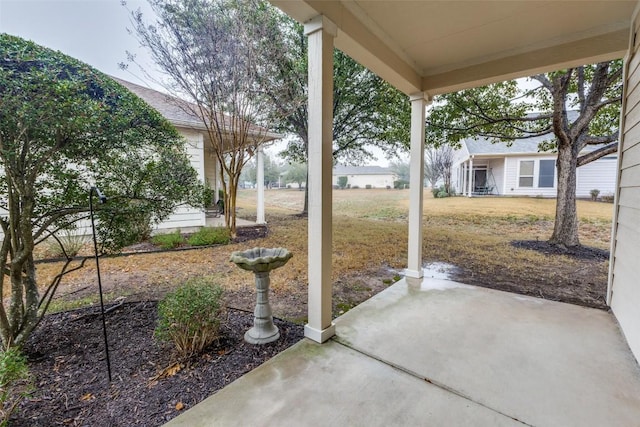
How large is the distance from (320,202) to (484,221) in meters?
7.51

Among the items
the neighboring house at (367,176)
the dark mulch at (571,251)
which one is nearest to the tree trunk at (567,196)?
the dark mulch at (571,251)

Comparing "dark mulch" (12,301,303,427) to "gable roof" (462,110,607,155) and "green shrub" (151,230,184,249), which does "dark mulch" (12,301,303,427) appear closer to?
"green shrub" (151,230,184,249)

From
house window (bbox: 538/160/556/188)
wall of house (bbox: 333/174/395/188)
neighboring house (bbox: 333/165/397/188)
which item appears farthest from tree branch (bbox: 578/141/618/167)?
neighboring house (bbox: 333/165/397/188)

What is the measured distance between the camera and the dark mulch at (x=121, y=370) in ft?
5.21

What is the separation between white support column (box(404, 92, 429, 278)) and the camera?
357 centimetres

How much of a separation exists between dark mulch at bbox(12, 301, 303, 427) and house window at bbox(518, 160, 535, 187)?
1176 cm

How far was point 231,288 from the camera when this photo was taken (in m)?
3.57

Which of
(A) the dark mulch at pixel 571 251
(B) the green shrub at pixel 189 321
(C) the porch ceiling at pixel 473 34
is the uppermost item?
(C) the porch ceiling at pixel 473 34

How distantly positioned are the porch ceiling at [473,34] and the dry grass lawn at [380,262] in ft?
8.31

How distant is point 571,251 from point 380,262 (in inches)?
139

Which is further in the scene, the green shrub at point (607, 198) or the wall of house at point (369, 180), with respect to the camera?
the wall of house at point (369, 180)

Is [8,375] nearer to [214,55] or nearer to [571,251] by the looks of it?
[214,55]

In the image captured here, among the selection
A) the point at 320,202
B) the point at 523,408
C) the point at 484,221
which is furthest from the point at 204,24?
the point at 484,221

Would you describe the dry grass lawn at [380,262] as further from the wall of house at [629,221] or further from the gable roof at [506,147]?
the gable roof at [506,147]
